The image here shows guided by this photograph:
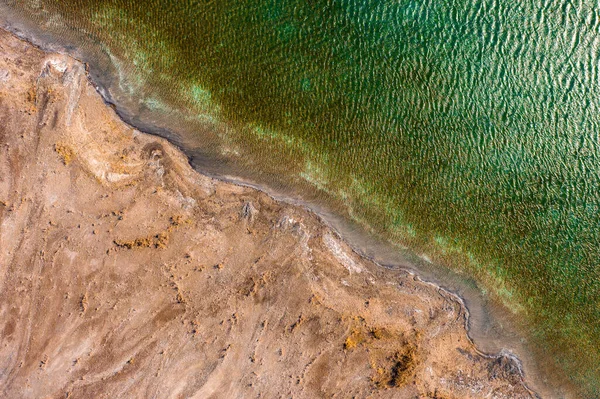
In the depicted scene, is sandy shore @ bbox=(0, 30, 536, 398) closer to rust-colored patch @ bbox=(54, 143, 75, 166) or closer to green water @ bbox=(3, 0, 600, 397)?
rust-colored patch @ bbox=(54, 143, 75, 166)

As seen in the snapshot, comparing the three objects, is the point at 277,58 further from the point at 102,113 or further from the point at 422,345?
the point at 422,345

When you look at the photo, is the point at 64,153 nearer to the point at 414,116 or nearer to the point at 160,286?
the point at 160,286

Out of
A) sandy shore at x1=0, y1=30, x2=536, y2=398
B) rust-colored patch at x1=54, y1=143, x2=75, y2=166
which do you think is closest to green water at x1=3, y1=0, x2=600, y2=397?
sandy shore at x1=0, y1=30, x2=536, y2=398

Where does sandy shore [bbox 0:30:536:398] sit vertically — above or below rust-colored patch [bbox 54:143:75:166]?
below

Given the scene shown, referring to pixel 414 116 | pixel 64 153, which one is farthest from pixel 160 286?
pixel 414 116

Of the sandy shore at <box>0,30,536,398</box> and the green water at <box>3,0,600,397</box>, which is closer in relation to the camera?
the sandy shore at <box>0,30,536,398</box>

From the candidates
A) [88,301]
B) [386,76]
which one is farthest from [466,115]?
[88,301]
